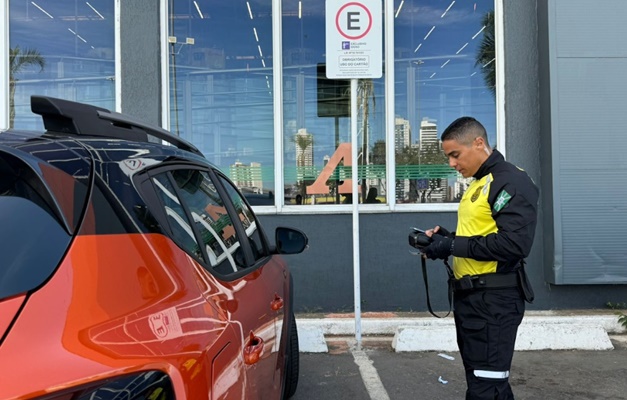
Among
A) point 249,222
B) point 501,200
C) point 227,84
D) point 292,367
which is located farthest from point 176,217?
point 227,84

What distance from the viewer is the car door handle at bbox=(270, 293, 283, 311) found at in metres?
2.56

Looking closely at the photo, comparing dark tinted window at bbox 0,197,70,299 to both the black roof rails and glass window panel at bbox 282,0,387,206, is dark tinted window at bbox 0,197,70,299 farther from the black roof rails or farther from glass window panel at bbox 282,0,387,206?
glass window panel at bbox 282,0,387,206

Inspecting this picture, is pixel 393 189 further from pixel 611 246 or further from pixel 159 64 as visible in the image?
pixel 159 64

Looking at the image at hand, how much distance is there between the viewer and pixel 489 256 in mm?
2707

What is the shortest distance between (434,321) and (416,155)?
214 cm

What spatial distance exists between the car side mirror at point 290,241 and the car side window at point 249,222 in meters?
0.14

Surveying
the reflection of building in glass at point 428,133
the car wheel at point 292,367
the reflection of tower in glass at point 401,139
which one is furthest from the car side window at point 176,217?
the reflection of building in glass at point 428,133

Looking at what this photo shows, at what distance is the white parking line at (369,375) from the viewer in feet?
13.5

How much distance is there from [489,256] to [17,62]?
654cm

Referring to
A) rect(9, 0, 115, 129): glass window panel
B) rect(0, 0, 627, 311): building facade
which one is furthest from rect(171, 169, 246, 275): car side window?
rect(9, 0, 115, 129): glass window panel

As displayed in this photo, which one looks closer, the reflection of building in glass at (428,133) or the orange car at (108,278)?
the orange car at (108,278)

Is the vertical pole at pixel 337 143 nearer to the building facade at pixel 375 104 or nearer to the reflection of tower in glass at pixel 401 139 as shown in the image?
the building facade at pixel 375 104

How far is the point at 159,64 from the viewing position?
6.44 metres

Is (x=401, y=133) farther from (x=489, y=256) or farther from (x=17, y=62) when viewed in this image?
(x=17, y=62)
